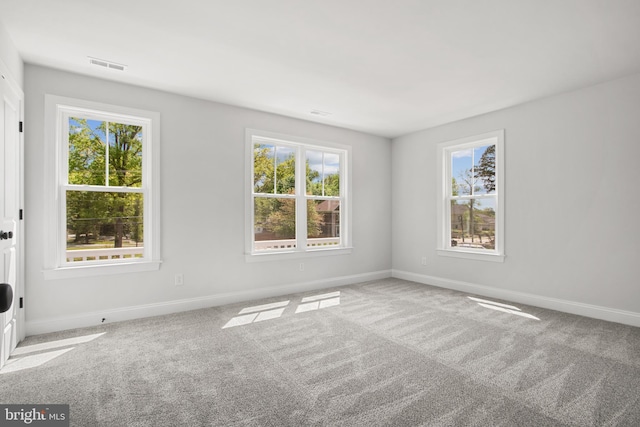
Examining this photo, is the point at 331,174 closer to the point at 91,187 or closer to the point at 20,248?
the point at 91,187

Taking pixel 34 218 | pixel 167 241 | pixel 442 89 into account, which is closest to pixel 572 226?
pixel 442 89

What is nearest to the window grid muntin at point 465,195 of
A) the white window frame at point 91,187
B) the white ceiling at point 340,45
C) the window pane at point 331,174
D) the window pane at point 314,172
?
the white ceiling at point 340,45

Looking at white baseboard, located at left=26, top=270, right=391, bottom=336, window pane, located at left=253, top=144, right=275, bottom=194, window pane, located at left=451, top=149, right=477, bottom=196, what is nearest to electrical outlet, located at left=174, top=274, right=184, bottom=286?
white baseboard, located at left=26, top=270, right=391, bottom=336

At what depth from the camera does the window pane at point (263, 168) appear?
15.6 feet

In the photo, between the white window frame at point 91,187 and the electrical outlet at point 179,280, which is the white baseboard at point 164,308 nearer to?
the electrical outlet at point 179,280

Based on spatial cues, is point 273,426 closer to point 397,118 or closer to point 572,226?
point 572,226

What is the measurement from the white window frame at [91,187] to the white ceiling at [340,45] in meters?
0.37

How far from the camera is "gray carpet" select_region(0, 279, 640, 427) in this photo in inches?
77.5

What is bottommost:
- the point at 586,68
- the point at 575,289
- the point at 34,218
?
the point at 575,289

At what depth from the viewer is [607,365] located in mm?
2570

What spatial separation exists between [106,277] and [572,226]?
5.28 m

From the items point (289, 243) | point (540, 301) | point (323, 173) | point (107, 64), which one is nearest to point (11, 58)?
point (107, 64)

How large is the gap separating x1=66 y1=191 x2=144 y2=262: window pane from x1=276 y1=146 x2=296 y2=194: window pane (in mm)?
1861

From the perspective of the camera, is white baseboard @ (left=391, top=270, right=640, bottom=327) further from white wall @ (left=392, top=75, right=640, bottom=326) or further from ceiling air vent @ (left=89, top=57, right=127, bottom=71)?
ceiling air vent @ (left=89, top=57, right=127, bottom=71)
